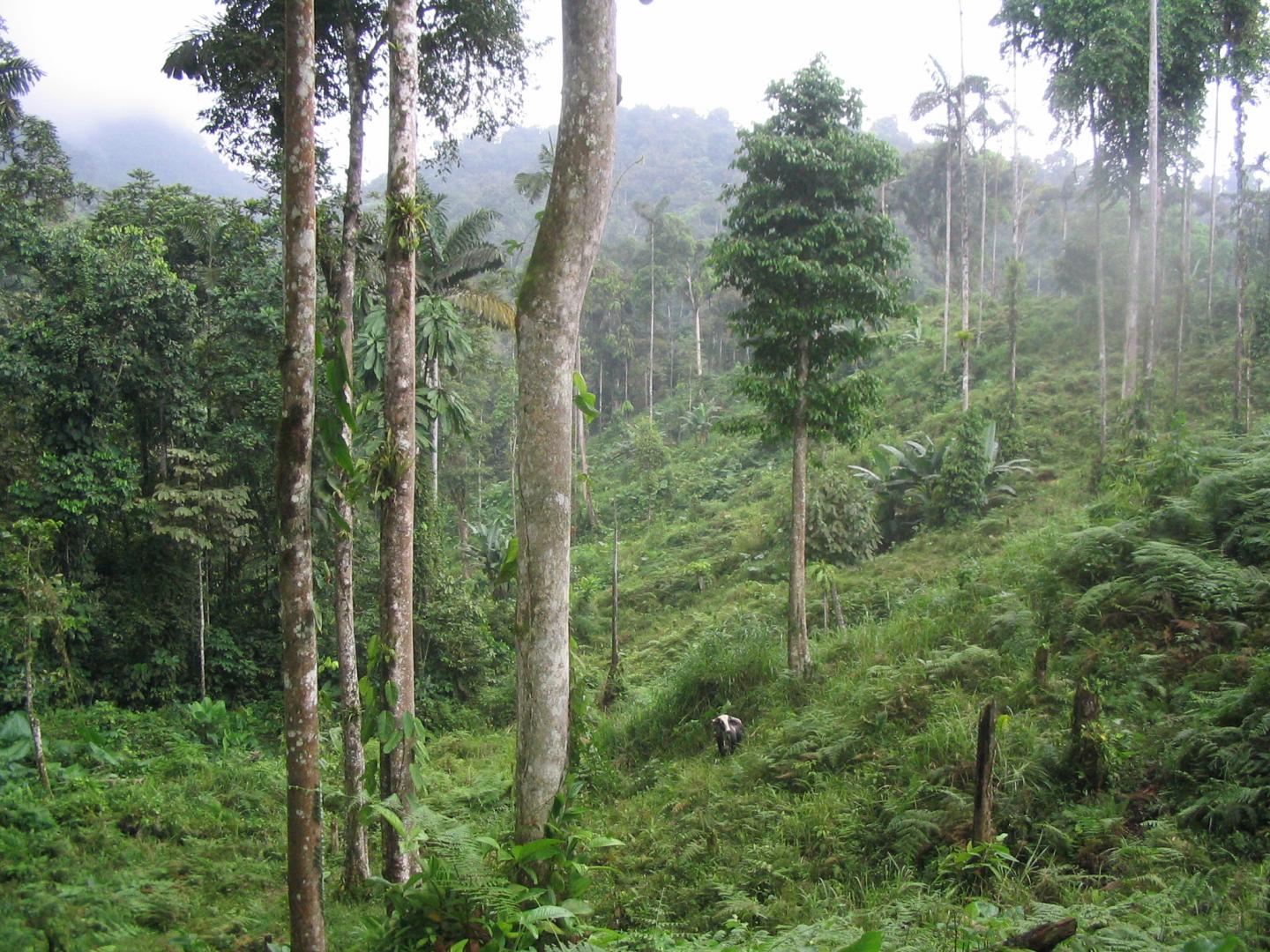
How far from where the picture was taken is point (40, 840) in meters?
7.65

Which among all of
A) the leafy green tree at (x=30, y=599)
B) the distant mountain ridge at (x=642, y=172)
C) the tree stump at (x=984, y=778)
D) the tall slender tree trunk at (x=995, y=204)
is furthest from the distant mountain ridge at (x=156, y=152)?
the tree stump at (x=984, y=778)

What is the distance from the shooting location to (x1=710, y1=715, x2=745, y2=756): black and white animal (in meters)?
9.09

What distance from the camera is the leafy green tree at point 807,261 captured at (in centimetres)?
978

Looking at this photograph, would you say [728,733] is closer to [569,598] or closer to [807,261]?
[569,598]

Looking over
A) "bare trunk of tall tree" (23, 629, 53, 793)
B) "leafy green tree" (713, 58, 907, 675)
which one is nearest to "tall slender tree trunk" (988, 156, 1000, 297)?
"leafy green tree" (713, 58, 907, 675)

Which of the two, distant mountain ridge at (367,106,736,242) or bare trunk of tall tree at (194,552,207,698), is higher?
distant mountain ridge at (367,106,736,242)

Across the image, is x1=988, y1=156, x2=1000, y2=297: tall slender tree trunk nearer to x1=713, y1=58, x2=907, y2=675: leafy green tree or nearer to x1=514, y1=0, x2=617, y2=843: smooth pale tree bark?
x1=713, y1=58, x2=907, y2=675: leafy green tree

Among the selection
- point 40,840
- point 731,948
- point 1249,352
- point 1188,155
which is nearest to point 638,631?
point 40,840

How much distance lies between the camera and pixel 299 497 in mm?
4094

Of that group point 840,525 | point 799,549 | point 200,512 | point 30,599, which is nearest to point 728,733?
point 799,549

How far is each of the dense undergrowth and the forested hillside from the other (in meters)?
0.04

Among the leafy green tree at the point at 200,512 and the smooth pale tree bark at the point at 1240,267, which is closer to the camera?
the leafy green tree at the point at 200,512

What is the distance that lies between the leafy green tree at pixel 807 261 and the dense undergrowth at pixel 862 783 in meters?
2.24

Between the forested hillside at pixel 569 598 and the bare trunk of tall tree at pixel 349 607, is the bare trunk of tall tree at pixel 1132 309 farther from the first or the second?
the bare trunk of tall tree at pixel 349 607
